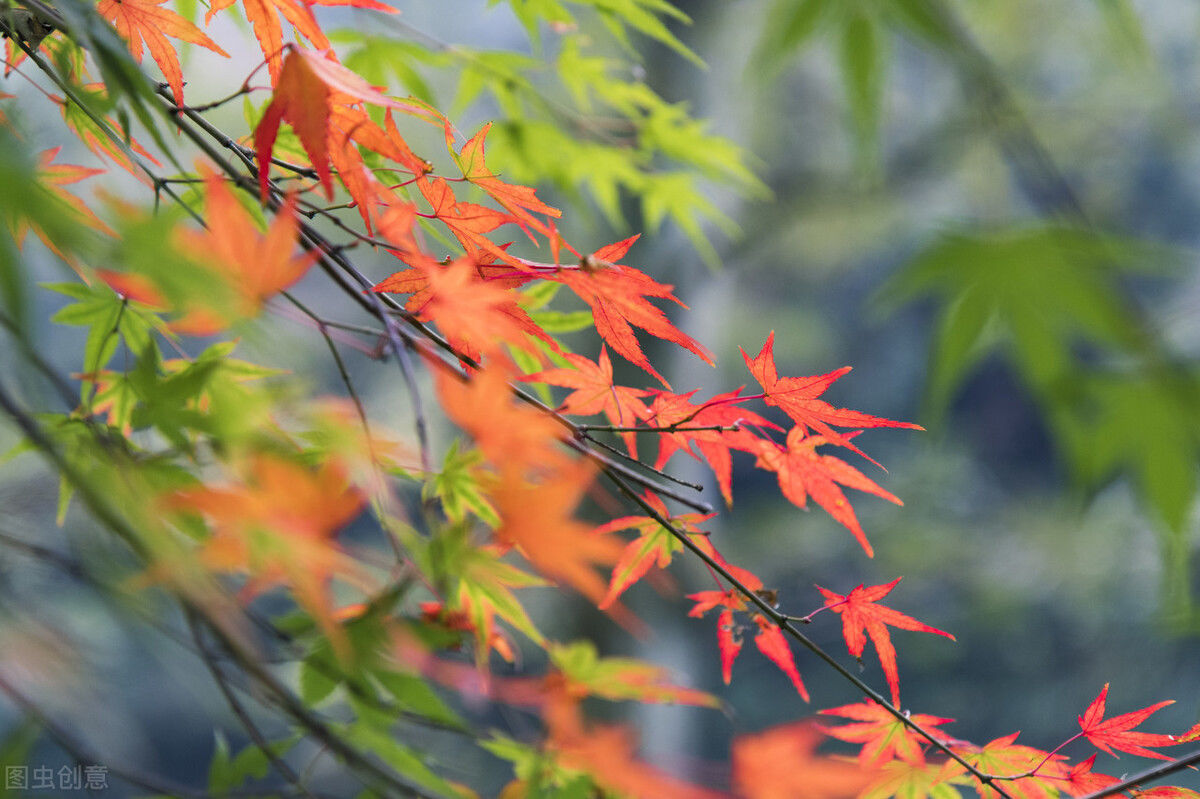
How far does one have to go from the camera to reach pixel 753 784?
26cm

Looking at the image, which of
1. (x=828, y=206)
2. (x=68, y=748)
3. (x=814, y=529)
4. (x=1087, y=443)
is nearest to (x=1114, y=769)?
(x=814, y=529)

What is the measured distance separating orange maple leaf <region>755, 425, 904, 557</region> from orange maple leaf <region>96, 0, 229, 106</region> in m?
0.37

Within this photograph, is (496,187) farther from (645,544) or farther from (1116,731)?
(1116,731)

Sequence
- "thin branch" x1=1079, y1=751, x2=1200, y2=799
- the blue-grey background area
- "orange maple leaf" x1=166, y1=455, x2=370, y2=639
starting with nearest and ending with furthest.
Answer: "orange maple leaf" x1=166, y1=455, x2=370, y2=639 < "thin branch" x1=1079, y1=751, x2=1200, y2=799 < the blue-grey background area

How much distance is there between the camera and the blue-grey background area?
2.90 m

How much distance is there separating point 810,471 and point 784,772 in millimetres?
178

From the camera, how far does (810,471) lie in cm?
40

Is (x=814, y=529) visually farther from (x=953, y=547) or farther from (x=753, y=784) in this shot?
(x=753, y=784)

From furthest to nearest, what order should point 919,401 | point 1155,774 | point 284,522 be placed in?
point 919,401 < point 1155,774 < point 284,522

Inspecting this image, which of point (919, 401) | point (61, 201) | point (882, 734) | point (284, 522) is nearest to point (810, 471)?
point (882, 734)

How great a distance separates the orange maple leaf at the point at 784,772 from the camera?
0.25m

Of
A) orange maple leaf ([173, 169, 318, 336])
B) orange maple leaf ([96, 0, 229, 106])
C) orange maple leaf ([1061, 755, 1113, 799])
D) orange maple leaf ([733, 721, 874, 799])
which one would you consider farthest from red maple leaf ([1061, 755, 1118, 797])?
orange maple leaf ([96, 0, 229, 106])

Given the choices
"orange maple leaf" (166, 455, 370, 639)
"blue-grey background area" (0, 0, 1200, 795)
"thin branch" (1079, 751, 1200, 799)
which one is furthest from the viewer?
"blue-grey background area" (0, 0, 1200, 795)

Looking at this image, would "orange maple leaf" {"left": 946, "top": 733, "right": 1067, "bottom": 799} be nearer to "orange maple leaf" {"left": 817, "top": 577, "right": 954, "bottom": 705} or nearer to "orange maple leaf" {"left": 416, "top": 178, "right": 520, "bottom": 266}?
"orange maple leaf" {"left": 817, "top": 577, "right": 954, "bottom": 705}
